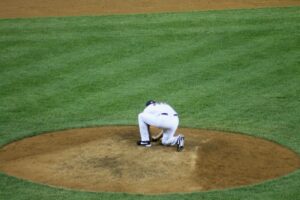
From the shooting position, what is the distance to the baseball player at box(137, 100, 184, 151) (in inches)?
473

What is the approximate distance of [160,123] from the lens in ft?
39.5

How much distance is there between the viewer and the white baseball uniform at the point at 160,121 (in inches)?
474

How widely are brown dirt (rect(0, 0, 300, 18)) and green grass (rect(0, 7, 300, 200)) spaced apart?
926 millimetres

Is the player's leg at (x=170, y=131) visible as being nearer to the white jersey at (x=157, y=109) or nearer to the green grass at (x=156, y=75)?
the white jersey at (x=157, y=109)

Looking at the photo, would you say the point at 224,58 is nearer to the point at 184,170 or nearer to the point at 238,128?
the point at 238,128

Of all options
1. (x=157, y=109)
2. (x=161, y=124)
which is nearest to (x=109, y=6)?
(x=157, y=109)

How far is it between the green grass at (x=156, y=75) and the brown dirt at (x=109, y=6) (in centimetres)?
93

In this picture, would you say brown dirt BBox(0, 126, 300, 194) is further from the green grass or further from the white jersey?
the white jersey

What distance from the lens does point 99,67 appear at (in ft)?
59.3

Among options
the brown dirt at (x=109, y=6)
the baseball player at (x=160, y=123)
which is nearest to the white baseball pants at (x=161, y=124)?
the baseball player at (x=160, y=123)

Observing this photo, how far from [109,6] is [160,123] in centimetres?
1348

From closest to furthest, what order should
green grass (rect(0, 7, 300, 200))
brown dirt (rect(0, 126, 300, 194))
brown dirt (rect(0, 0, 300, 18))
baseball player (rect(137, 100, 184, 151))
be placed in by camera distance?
1. brown dirt (rect(0, 126, 300, 194))
2. baseball player (rect(137, 100, 184, 151))
3. green grass (rect(0, 7, 300, 200))
4. brown dirt (rect(0, 0, 300, 18))

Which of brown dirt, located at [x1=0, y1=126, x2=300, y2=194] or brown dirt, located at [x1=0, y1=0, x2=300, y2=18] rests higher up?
brown dirt, located at [x1=0, y1=0, x2=300, y2=18]

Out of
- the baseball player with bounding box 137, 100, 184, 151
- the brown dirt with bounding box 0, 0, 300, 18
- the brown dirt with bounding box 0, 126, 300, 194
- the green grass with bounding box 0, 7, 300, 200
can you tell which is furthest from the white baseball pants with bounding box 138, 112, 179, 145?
the brown dirt with bounding box 0, 0, 300, 18
